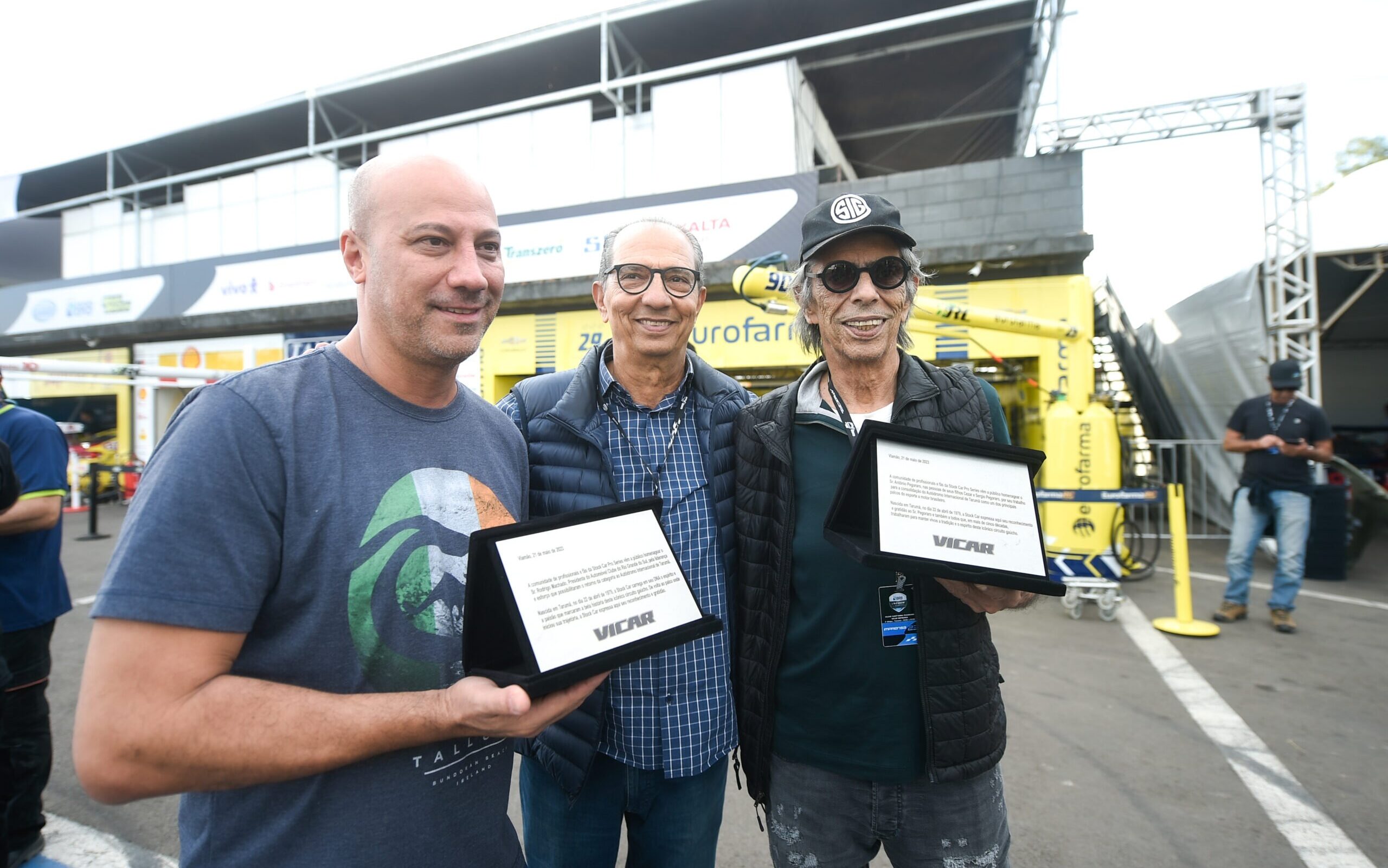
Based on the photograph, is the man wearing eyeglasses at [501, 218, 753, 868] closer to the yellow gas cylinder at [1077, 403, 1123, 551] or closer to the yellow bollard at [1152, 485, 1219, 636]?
the yellow bollard at [1152, 485, 1219, 636]

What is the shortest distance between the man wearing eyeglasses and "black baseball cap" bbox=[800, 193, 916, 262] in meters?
0.40

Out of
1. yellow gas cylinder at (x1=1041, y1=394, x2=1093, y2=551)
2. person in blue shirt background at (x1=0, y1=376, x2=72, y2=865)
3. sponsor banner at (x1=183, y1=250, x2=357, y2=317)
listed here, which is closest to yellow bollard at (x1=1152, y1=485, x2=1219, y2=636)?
yellow gas cylinder at (x1=1041, y1=394, x2=1093, y2=551)

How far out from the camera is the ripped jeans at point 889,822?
1.67 m

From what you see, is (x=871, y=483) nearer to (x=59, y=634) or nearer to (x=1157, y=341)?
(x=59, y=634)

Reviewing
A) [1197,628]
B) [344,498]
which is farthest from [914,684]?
[1197,628]

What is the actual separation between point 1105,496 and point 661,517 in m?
5.26

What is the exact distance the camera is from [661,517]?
195cm

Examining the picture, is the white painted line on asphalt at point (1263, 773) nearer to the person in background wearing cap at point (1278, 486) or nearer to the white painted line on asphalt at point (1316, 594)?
the person in background wearing cap at point (1278, 486)

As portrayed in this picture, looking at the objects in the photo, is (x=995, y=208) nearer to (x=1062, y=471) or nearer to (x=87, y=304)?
(x=1062, y=471)

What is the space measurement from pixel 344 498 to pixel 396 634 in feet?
0.89

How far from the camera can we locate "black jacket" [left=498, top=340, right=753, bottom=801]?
1768 mm

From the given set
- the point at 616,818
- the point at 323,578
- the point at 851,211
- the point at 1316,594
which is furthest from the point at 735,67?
the point at 323,578

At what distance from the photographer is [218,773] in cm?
97

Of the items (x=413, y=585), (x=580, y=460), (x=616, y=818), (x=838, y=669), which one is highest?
(x=580, y=460)
